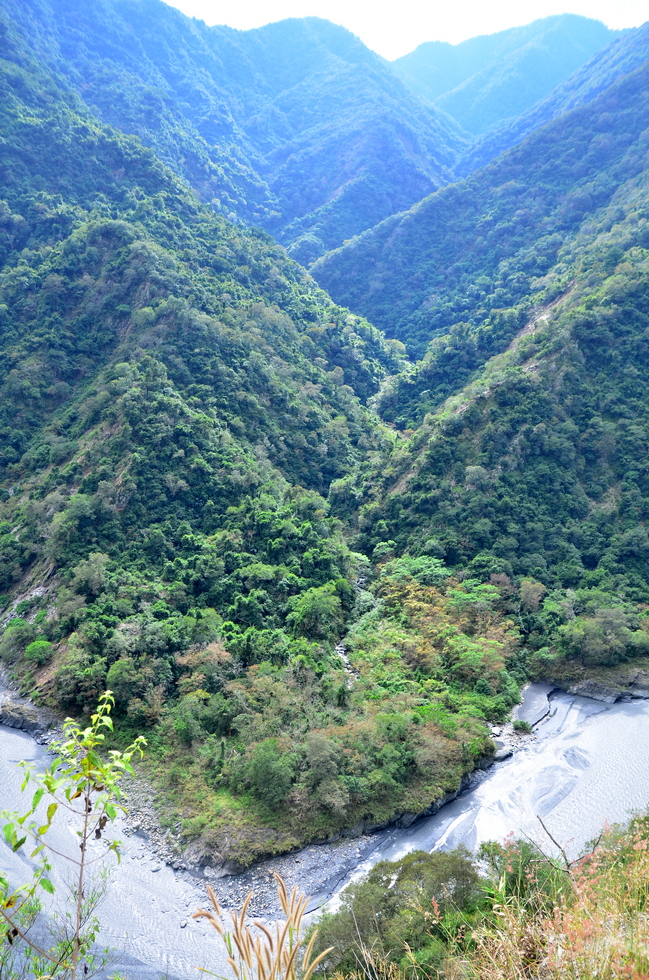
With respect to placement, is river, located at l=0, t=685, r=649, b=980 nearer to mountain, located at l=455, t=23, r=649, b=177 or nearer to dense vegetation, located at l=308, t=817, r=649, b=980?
dense vegetation, located at l=308, t=817, r=649, b=980

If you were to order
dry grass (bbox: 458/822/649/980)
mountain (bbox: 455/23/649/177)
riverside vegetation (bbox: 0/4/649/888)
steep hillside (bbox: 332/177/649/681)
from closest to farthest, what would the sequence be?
1. dry grass (bbox: 458/822/649/980)
2. riverside vegetation (bbox: 0/4/649/888)
3. steep hillside (bbox: 332/177/649/681)
4. mountain (bbox: 455/23/649/177)

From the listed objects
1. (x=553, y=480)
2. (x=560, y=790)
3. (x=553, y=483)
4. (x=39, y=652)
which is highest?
(x=39, y=652)

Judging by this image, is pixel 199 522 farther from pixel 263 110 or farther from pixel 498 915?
pixel 263 110

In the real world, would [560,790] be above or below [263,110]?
below

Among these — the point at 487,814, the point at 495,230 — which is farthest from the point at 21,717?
the point at 495,230

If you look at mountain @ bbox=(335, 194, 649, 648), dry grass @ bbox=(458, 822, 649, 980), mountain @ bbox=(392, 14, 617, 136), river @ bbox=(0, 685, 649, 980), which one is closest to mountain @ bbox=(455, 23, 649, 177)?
mountain @ bbox=(392, 14, 617, 136)

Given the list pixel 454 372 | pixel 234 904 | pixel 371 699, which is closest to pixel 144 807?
pixel 234 904
